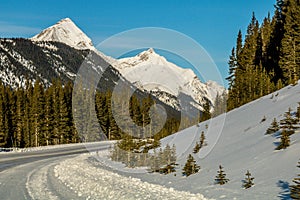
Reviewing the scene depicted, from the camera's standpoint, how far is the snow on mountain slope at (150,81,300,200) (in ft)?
33.2

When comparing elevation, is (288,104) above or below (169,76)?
below

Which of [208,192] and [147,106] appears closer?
[208,192]

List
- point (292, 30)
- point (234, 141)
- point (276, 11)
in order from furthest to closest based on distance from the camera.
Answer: point (276, 11)
point (292, 30)
point (234, 141)

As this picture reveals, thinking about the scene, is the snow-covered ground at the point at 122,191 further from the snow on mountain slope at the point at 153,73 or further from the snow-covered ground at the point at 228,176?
the snow on mountain slope at the point at 153,73

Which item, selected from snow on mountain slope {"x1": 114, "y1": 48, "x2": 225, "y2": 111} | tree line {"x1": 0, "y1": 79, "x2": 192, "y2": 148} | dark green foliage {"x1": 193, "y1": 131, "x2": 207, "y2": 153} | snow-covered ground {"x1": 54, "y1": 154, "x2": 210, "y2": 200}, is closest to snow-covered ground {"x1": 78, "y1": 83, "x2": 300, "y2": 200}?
dark green foliage {"x1": 193, "y1": 131, "x2": 207, "y2": 153}

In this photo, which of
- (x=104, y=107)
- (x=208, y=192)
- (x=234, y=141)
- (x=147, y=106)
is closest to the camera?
(x=208, y=192)

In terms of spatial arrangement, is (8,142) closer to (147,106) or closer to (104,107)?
(104,107)

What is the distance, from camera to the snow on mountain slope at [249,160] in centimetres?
1012

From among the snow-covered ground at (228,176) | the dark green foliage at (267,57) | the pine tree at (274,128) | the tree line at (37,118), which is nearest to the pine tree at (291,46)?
the dark green foliage at (267,57)

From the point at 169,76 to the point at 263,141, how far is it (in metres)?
5.41

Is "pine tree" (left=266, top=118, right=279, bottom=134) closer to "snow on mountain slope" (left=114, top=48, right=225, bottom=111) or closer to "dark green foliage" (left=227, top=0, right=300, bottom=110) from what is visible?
"snow on mountain slope" (left=114, top=48, right=225, bottom=111)

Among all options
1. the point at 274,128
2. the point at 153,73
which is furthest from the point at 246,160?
the point at 153,73

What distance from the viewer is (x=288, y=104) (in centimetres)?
1939

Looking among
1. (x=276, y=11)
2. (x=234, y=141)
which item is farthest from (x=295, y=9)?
(x=234, y=141)
